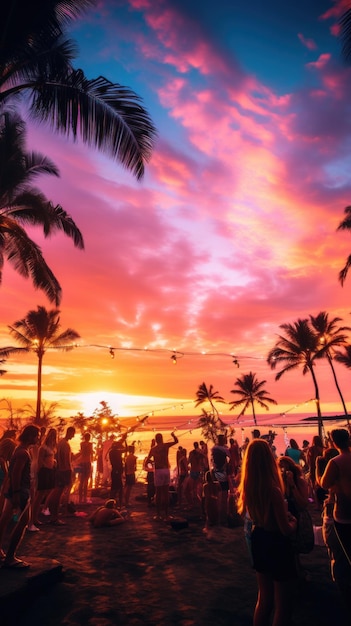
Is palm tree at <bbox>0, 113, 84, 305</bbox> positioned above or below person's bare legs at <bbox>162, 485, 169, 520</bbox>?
above

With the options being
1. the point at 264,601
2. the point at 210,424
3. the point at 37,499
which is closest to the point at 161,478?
the point at 37,499

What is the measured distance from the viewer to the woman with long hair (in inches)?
103

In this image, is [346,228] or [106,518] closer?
[106,518]

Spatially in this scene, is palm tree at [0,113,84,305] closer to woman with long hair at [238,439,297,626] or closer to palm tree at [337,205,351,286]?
woman with long hair at [238,439,297,626]

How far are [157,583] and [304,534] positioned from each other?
6.68ft

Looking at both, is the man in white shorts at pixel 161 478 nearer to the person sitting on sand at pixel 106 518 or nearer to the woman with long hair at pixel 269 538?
the person sitting on sand at pixel 106 518

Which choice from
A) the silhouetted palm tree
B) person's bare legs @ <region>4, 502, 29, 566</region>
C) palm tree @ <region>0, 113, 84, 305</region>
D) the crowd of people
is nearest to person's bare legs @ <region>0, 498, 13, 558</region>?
the crowd of people

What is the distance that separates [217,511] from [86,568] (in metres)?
3.58

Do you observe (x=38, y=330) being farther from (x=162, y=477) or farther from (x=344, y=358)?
(x=344, y=358)

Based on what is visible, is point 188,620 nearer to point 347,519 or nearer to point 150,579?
point 150,579

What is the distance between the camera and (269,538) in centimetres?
271

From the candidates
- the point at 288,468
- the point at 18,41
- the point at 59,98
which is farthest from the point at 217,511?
the point at 18,41

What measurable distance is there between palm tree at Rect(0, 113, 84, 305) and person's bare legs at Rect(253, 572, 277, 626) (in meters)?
9.72

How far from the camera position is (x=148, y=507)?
33.2ft
